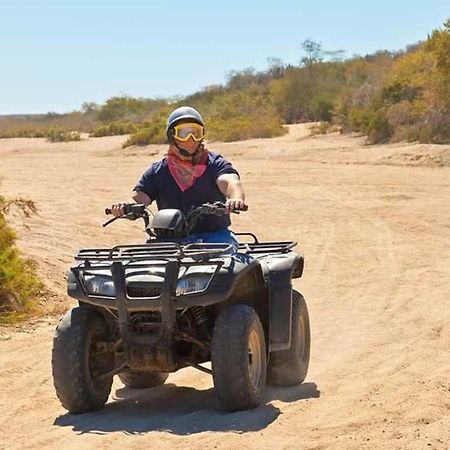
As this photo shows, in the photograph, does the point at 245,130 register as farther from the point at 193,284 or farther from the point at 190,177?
the point at 193,284

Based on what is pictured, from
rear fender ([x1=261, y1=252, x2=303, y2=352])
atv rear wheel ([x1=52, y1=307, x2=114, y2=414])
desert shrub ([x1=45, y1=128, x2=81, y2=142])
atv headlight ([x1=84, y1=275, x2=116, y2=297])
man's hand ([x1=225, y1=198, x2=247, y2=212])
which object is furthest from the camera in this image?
desert shrub ([x1=45, y1=128, x2=81, y2=142])

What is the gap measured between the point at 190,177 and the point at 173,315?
1.37 metres

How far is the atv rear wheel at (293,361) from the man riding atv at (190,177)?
25.7 inches

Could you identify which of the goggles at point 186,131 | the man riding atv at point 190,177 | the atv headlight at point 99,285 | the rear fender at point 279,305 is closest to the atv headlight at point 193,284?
the atv headlight at point 99,285

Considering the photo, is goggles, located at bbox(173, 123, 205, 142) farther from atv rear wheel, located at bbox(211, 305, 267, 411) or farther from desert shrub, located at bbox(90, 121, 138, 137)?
desert shrub, located at bbox(90, 121, 138, 137)

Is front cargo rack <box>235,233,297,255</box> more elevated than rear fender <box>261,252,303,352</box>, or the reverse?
front cargo rack <box>235,233,297,255</box>

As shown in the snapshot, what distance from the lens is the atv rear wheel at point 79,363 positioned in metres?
6.75

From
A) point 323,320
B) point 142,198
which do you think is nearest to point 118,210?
point 142,198

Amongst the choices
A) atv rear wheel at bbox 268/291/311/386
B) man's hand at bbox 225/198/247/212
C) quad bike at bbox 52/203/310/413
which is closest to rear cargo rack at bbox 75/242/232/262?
quad bike at bbox 52/203/310/413

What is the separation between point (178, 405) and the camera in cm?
720

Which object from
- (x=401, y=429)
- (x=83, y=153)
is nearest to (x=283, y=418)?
(x=401, y=429)

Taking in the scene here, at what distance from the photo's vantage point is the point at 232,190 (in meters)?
7.33

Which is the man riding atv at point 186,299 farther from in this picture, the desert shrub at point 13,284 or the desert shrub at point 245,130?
the desert shrub at point 245,130

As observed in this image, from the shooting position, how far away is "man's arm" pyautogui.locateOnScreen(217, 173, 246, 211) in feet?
23.0
